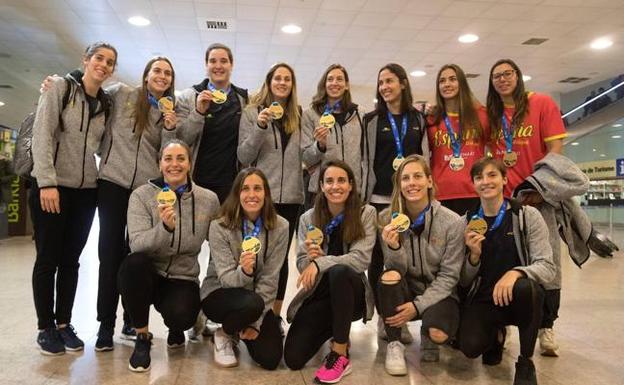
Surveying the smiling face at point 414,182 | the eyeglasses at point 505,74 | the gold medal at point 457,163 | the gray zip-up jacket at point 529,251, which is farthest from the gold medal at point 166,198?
the eyeglasses at point 505,74

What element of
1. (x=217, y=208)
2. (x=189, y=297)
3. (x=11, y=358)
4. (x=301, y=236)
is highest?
(x=217, y=208)

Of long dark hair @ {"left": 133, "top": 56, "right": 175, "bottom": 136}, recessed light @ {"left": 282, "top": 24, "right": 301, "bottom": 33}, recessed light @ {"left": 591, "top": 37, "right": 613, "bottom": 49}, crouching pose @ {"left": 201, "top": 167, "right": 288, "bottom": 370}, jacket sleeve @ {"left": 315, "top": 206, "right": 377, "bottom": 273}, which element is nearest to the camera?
crouching pose @ {"left": 201, "top": 167, "right": 288, "bottom": 370}

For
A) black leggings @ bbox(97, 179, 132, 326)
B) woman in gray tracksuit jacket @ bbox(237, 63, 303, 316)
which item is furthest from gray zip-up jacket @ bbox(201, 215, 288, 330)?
black leggings @ bbox(97, 179, 132, 326)

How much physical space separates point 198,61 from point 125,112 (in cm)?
769

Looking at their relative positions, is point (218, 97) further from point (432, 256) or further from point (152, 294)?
point (432, 256)

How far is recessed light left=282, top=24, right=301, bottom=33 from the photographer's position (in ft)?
26.7

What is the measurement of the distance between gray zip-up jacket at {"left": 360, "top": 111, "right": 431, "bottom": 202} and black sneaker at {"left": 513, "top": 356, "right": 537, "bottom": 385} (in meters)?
1.32

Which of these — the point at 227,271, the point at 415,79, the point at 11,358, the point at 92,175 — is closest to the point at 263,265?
the point at 227,271

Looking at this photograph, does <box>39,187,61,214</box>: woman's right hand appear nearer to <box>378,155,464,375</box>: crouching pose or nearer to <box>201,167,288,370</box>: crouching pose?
<box>201,167,288,370</box>: crouching pose

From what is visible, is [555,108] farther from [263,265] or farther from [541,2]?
[541,2]

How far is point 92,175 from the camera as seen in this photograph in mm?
2883

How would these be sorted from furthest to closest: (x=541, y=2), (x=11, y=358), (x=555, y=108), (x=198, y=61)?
(x=198, y=61), (x=541, y=2), (x=555, y=108), (x=11, y=358)

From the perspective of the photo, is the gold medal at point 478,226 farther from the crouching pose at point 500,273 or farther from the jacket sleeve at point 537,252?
the jacket sleeve at point 537,252

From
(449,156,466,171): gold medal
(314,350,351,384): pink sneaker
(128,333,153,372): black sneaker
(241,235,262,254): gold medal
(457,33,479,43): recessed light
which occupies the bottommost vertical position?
(314,350,351,384): pink sneaker
